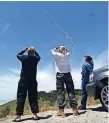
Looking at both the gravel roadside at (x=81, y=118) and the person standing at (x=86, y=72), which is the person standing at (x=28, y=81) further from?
the person standing at (x=86, y=72)

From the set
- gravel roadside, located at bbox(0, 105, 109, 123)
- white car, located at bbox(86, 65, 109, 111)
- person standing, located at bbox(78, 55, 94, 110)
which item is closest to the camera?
gravel roadside, located at bbox(0, 105, 109, 123)

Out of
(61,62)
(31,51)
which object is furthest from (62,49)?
(31,51)

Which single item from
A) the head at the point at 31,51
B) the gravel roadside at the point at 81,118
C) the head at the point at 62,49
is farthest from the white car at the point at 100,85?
the head at the point at 31,51

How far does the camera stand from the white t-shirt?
1146 centimetres

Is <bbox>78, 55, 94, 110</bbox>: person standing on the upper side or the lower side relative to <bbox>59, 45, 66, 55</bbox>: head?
lower

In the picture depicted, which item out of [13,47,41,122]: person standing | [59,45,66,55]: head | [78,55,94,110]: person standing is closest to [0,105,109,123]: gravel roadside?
[13,47,41,122]: person standing

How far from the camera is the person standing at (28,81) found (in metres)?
11.5

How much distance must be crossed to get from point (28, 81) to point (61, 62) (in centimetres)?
112

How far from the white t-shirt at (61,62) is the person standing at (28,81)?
628 millimetres

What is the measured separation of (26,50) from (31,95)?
1.35m

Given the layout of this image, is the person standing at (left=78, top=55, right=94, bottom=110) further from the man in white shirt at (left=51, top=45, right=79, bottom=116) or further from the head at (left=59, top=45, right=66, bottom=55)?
the head at (left=59, top=45, right=66, bottom=55)

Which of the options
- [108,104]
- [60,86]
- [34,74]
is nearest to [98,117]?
[108,104]

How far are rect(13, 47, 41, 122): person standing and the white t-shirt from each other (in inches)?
24.7

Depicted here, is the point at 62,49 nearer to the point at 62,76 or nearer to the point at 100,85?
the point at 62,76
